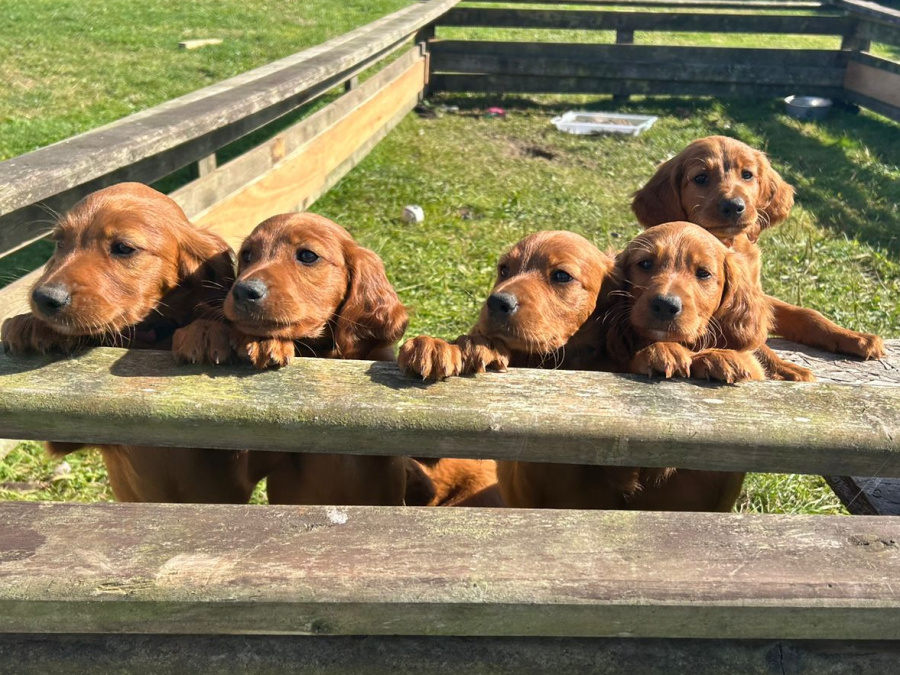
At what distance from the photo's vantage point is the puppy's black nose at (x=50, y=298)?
2193 millimetres

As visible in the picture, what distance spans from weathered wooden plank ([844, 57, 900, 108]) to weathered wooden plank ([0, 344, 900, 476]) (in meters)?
11.2

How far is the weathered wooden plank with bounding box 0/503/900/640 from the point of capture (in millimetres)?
1647

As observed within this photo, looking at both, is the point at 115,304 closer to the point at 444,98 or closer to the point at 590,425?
the point at 590,425

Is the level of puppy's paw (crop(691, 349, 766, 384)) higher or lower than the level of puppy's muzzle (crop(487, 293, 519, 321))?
higher

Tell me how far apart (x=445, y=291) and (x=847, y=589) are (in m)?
4.63

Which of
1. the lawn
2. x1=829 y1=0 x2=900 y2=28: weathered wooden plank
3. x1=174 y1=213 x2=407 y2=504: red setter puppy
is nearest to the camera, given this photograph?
x1=174 y1=213 x2=407 y2=504: red setter puppy

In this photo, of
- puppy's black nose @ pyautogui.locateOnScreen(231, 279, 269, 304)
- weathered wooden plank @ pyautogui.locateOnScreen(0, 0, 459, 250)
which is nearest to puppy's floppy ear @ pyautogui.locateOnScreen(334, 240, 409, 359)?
puppy's black nose @ pyautogui.locateOnScreen(231, 279, 269, 304)

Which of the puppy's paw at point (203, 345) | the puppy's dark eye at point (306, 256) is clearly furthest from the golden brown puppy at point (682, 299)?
the puppy's paw at point (203, 345)

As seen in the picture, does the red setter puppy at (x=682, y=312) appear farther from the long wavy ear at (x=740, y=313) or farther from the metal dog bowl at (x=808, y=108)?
the metal dog bowl at (x=808, y=108)

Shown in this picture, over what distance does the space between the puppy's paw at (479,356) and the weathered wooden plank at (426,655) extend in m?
0.71

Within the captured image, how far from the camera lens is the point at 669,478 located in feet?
9.75

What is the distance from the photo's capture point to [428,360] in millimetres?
2051

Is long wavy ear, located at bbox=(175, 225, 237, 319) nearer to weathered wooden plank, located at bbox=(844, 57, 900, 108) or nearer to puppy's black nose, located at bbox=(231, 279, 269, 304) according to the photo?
puppy's black nose, located at bbox=(231, 279, 269, 304)

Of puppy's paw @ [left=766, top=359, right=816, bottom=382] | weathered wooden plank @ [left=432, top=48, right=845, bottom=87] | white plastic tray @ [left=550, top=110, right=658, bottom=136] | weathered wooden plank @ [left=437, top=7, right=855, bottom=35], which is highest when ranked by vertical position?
weathered wooden plank @ [left=437, top=7, right=855, bottom=35]
